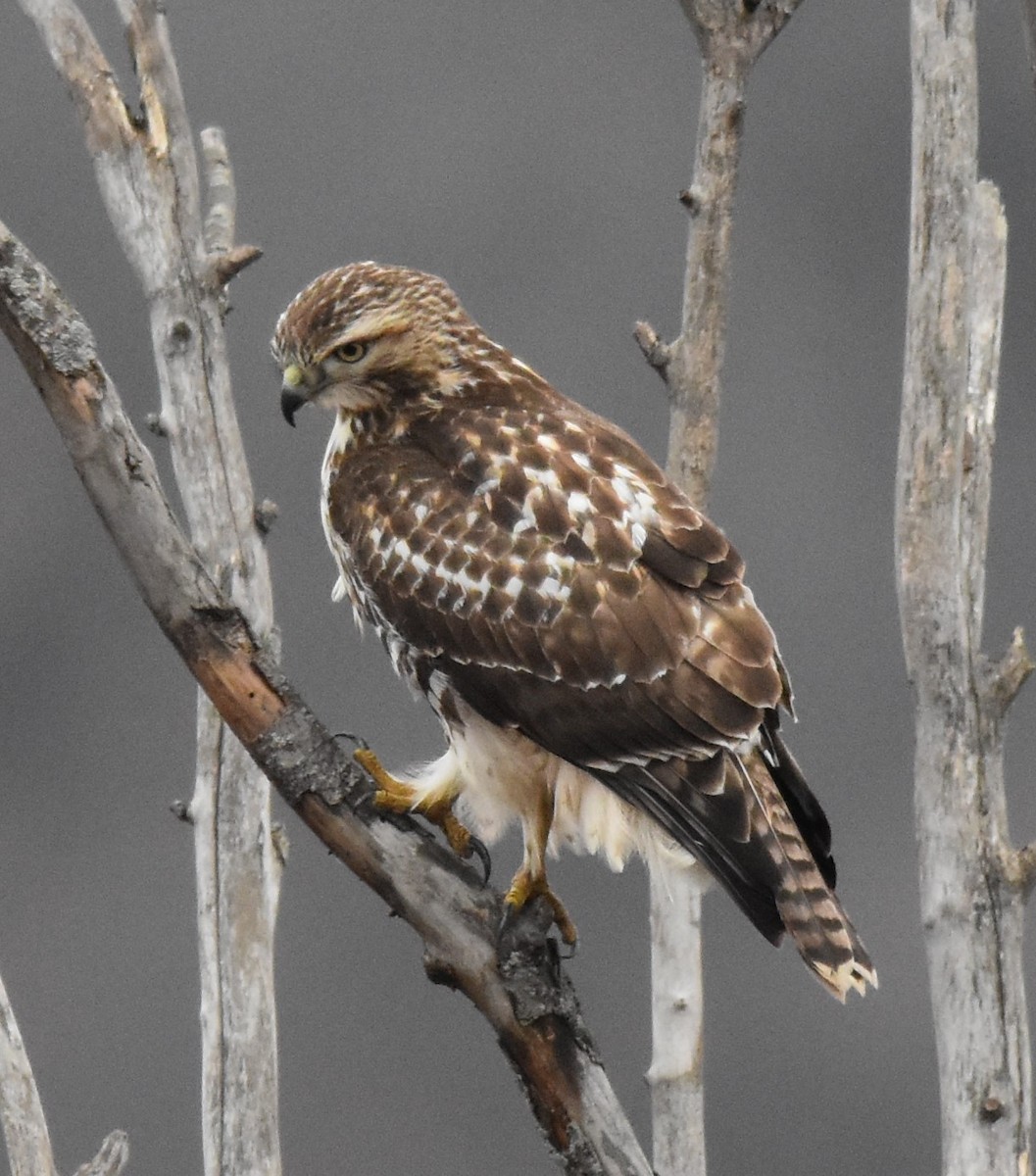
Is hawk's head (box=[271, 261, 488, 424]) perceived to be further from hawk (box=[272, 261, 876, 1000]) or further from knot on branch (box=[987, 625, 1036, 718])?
knot on branch (box=[987, 625, 1036, 718])

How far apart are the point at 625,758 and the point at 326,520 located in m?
0.50

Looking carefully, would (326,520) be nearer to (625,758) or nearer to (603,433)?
(603,433)

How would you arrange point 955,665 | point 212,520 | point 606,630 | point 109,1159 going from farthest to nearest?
point 212,520 < point 955,665 < point 109,1159 < point 606,630

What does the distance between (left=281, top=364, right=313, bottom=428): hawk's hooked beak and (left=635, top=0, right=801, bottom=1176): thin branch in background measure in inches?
18.2

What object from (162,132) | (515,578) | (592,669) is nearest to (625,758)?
(592,669)

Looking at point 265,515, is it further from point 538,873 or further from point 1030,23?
point 1030,23

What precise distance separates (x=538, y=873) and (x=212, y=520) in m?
0.63

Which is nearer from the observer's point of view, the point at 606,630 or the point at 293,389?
the point at 606,630

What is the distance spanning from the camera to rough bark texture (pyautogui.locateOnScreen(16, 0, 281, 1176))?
242 centimetres

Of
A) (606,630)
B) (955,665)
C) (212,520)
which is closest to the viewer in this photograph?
(606,630)

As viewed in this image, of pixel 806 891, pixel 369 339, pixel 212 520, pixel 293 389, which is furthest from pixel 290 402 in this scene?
pixel 806 891

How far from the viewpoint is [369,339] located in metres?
2.29

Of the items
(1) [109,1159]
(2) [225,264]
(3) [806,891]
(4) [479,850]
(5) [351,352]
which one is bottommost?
(1) [109,1159]

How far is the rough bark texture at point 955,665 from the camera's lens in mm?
2268
